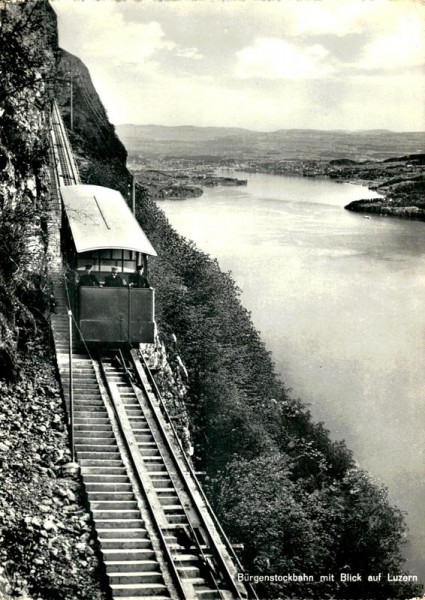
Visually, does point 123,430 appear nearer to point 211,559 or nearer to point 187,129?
point 211,559

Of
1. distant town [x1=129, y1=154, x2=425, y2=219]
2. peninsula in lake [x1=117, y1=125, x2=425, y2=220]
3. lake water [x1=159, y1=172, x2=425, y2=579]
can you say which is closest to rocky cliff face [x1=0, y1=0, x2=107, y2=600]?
lake water [x1=159, y1=172, x2=425, y2=579]

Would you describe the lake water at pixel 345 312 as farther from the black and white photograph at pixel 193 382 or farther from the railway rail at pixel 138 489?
the railway rail at pixel 138 489

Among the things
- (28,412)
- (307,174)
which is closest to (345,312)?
(28,412)

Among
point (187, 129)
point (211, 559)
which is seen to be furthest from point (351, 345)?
point (211, 559)

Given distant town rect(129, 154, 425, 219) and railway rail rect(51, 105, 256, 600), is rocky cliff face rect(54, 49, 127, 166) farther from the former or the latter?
railway rail rect(51, 105, 256, 600)

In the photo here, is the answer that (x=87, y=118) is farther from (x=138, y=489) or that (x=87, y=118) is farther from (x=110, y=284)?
(x=138, y=489)

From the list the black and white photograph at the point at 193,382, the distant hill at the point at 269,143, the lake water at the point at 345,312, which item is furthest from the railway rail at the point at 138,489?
the distant hill at the point at 269,143
